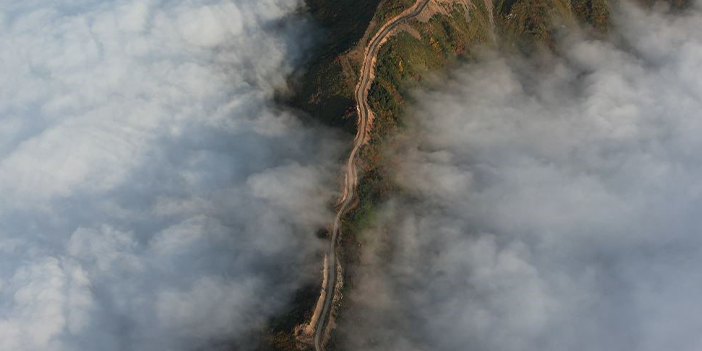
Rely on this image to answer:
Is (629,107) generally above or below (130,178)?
above

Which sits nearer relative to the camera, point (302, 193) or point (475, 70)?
point (302, 193)

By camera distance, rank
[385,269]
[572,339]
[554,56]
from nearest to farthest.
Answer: [572,339] < [385,269] < [554,56]

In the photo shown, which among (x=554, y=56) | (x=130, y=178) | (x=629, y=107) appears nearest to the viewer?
(x=130, y=178)

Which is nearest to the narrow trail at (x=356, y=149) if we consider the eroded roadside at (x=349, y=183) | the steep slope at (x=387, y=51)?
the eroded roadside at (x=349, y=183)

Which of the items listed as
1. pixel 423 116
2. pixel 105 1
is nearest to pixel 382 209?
pixel 423 116

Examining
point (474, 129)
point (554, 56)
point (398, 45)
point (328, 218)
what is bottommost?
point (328, 218)

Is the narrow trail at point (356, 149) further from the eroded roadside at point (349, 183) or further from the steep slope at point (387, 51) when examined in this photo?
the steep slope at point (387, 51)

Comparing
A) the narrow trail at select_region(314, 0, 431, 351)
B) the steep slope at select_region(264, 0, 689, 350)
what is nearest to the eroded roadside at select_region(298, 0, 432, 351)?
the narrow trail at select_region(314, 0, 431, 351)

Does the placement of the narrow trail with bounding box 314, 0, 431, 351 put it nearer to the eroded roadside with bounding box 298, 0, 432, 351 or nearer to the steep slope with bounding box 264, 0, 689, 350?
the eroded roadside with bounding box 298, 0, 432, 351

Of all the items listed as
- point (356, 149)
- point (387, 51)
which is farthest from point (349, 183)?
point (387, 51)

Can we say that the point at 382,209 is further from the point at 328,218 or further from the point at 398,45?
the point at 398,45
